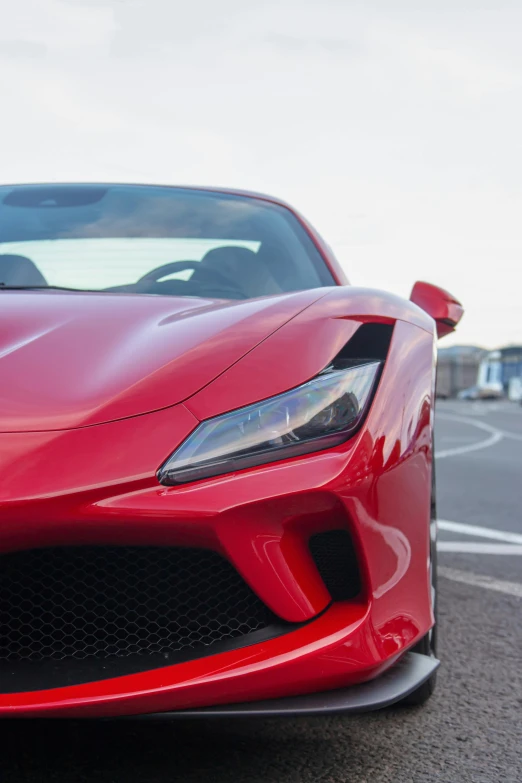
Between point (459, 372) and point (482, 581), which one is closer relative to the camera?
point (482, 581)

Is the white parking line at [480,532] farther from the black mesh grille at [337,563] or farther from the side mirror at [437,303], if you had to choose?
the black mesh grille at [337,563]

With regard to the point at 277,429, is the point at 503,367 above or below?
below

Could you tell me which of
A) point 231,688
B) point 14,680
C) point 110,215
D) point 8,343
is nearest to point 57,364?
point 8,343

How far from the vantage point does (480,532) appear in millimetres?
4465

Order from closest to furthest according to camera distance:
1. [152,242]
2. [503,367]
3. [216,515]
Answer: [216,515], [152,242], [503,367]

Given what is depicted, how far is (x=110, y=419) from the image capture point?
1415 mm

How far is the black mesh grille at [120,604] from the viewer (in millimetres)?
1388

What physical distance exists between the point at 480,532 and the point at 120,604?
337 cm

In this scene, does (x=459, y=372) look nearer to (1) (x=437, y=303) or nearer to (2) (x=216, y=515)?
(1) (x=437, y=303)

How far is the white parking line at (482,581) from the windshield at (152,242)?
152 cm

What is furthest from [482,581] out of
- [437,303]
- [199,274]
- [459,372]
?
[459,372]

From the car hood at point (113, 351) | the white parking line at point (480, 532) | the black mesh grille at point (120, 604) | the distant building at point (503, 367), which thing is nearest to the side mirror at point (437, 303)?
the car hood at point (113, 351)

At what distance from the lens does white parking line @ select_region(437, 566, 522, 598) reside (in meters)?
3.25

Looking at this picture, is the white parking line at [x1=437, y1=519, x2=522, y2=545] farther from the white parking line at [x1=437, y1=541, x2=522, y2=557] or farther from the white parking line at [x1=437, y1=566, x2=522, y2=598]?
the white parking line at [x1=437, y1=566, x2=522, y2=598]
